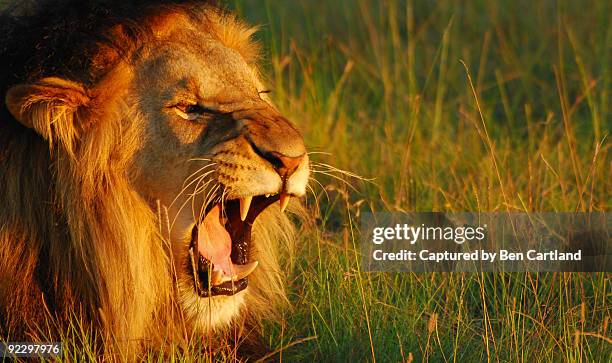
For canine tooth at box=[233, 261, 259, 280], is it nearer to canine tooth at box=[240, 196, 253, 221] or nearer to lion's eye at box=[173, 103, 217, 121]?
canine tooth at box=[240, 196, 253, 221]

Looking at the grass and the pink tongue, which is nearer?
the pink tongue

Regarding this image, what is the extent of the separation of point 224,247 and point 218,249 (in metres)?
0.03

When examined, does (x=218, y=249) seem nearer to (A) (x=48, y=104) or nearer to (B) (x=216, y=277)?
(B) (x=216, y=277)

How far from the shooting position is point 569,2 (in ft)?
25.1

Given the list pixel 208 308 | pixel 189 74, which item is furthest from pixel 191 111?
pixel 208 308

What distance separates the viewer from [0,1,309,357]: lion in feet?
10.9

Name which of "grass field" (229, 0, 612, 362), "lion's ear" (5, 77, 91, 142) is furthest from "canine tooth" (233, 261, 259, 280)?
"lion's ear" (5, 77, 91, 142)

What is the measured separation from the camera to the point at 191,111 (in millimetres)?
3439

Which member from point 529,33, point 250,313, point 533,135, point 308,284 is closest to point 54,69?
point 250,313

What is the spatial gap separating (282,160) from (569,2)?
193 inches

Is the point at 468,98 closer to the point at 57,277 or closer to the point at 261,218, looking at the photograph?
the point at 261,218

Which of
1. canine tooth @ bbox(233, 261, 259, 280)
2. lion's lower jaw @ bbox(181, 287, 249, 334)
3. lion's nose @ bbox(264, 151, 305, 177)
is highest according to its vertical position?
lion's nose @ bbox(264, 151, 305, 177)

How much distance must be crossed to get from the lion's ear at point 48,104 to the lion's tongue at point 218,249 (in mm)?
505

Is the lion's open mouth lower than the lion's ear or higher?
lower
